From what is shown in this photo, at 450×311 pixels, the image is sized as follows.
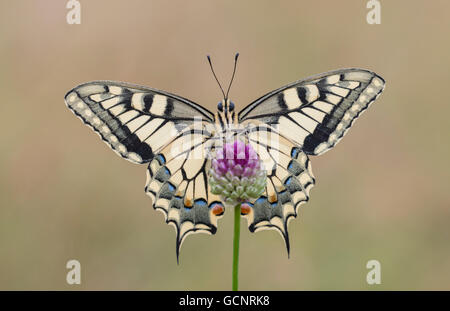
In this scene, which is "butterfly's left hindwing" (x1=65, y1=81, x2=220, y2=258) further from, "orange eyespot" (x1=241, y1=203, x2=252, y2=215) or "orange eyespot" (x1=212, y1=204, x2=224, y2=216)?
"orange eyespot" (x1=241, y1=203, x2=252, y2=215)

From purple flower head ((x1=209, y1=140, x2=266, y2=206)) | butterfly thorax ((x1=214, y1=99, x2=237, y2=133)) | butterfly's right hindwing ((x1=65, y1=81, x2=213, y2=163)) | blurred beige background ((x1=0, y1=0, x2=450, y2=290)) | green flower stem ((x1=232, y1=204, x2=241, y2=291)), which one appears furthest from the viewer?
blurred beige background ((x1=0, y1=0, x2=450, y2=290))

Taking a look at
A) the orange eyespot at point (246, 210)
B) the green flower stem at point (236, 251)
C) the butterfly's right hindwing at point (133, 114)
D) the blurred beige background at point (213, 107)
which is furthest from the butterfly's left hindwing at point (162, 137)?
the blurred beige background at point (213, 107)

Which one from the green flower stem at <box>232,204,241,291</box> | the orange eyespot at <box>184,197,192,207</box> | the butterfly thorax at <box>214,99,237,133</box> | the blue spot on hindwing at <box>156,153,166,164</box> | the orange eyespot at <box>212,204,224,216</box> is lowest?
the green flower stem at <box>232,204,241,291</box>

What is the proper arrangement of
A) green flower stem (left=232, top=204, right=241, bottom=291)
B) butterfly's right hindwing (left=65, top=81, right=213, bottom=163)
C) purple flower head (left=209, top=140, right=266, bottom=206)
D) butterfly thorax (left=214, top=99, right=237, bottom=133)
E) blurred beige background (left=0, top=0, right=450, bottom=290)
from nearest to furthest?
green flower stem (left=232, top=204, right=241, bottom=291) → purple flower head (left=209, top=140, right=266, bottom=206) → butterfly thorax (left=214, top=99, right=237, bottom=133) → butterfly's right hindwing (left=65, top=81, right=213, bottom=163) → blurred beige background (left=0, top=0, right=450, bottom=290)

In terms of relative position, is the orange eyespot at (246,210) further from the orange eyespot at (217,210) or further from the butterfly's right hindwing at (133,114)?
the butterfly's right hindwing at (133,114)

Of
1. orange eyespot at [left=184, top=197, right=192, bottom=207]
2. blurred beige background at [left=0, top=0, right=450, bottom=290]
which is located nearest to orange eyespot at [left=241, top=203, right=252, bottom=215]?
orange eyespot at [left=184, top=197, right=192, bottom=207]

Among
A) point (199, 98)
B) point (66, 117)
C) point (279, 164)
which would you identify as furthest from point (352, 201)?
point (66, 117)

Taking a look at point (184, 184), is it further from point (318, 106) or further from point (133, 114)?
point (318, 106)
